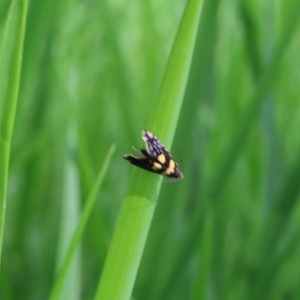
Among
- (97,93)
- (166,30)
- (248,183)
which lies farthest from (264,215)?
(166,30)

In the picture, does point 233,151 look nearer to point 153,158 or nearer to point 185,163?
point 185,163

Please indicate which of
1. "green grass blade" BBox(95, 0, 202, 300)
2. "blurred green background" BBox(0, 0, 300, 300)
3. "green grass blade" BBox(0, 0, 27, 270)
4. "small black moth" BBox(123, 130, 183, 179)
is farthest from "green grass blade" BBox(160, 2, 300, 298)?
"green grass blade" BBox(0, 0, 27, 270)

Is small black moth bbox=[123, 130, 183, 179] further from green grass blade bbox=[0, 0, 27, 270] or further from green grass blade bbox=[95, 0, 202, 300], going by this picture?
green grass blade bbox=[0, 0, 27, 270]

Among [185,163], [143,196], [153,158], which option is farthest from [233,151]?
[143,196]

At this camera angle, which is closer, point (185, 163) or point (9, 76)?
point (9, 76)

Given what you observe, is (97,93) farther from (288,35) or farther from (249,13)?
(288,35)
